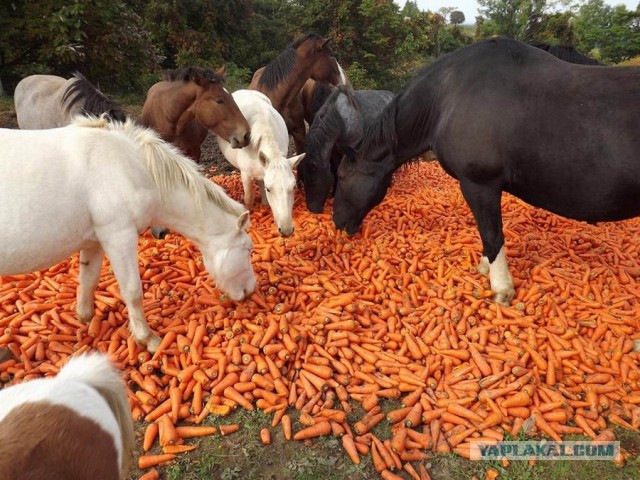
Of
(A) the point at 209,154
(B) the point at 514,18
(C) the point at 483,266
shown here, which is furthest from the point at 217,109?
(B) the point at 514,18

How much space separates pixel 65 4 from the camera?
8906 mm

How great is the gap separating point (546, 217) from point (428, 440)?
3475 millimetres

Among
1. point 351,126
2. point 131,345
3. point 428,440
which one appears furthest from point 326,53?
point 428,440

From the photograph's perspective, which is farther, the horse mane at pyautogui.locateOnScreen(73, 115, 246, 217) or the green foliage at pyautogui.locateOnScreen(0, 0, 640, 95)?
the green foliage at pyautogui.locateOnScreen(0, 0, 640, 95)

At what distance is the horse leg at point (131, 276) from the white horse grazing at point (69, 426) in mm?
1020

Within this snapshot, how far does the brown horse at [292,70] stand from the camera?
18.6 ft

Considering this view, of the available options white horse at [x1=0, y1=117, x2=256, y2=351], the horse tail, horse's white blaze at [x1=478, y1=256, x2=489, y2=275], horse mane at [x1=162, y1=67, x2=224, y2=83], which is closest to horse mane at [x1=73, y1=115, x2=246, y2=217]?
white horse at [x1=0, y1=117, x2=256, y2=351]

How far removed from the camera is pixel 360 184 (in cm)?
389

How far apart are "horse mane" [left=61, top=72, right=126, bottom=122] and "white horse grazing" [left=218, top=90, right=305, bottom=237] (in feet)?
4.20

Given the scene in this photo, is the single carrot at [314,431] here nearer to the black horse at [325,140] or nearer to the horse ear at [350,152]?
the horse ear at [350,152]

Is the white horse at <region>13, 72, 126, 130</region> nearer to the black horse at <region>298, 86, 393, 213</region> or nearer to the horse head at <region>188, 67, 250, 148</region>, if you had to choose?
the horse head at <region>188, 67, 250, 148</region>

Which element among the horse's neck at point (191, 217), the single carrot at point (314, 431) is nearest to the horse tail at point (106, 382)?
the single carrot at point (314, 431)

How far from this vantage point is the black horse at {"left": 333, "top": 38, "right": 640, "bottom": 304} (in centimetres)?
249

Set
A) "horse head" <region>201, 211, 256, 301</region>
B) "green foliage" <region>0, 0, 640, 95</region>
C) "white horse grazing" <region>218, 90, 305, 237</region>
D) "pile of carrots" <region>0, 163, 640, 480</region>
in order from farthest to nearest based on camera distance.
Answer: "green foliage" <region>0, 0, 640, 95</region>
"white horse grazing" <region>218, 90, 305, 237</region>
"horse head" <region>201, 211, 256, 301</region>
"pile of carrots" <region>0, 163, 640, 480</region>
